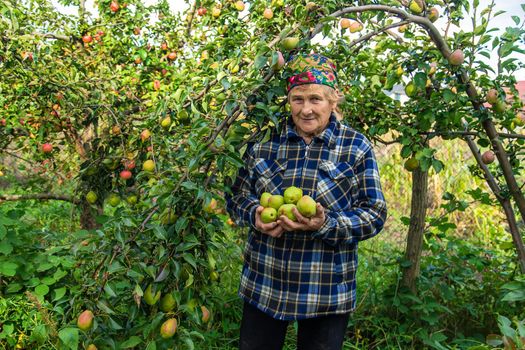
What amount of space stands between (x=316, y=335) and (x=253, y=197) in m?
0.52

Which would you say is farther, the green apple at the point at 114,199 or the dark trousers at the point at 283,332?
the green apple at the point at 114,199

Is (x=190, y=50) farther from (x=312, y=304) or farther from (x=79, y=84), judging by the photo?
(x=312, y=304)

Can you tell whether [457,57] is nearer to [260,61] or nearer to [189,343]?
[260,61]

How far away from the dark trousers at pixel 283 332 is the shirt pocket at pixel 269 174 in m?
0.42

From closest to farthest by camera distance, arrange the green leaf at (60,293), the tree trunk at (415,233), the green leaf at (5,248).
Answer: the green leaf at (60,293) → the green leaf at (5,248) → the tree trunk at (415,233)

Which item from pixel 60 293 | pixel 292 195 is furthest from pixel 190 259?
pixel 60 293

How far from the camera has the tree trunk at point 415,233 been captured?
2.87m

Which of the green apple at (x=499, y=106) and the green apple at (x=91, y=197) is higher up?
the green apple at (x=499, y=106)

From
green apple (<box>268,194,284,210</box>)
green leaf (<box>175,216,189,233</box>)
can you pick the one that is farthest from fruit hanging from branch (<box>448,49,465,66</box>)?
green leaf (<box>175,216,189,233</box>)

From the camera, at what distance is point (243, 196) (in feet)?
6.07

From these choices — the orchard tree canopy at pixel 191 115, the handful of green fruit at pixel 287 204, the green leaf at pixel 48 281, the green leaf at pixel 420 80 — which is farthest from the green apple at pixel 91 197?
the green leaf at pixel 420 80

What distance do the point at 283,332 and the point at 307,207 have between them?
52cm

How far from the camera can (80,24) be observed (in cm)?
365

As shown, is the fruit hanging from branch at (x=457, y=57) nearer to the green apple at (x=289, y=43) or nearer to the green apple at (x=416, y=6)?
the green apple at (x=416, y=6)
